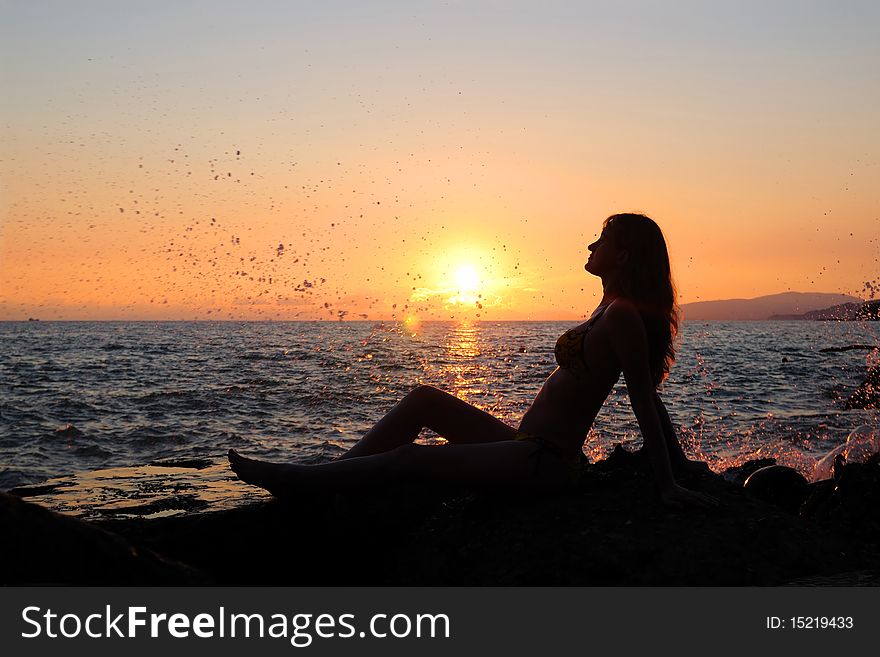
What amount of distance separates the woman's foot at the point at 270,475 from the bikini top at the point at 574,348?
177 cm

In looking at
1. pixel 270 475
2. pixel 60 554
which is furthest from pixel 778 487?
pixel 60 554

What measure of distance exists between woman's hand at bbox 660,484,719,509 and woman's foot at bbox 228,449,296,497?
Answer: 2.19m

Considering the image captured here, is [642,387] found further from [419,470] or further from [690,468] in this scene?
[419,470]

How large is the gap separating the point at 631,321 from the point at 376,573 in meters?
2.11

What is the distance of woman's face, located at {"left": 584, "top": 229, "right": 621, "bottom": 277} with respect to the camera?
4.70 metres

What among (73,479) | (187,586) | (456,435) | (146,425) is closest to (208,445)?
(146,425)

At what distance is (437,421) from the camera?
16.6 ft

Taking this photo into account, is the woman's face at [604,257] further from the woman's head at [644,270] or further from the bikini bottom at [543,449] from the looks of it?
the bikini bottom at [543,449]

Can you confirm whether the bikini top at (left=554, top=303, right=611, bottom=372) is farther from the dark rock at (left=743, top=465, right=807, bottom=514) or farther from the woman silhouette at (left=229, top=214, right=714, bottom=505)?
the dark rock at (left=743, top=465, right=807, bottom=514)

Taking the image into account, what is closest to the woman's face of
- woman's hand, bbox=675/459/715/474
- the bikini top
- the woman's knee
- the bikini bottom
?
the bikini top

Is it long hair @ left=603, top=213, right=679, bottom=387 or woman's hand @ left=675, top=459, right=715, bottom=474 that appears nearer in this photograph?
long hair @ left=603, top=213, right=679, bottom=387

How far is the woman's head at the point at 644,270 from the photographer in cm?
463

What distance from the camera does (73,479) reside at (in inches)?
302

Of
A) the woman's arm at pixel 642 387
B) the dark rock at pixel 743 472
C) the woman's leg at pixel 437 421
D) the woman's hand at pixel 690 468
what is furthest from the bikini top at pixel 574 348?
the dark rock at pixel 743 472
